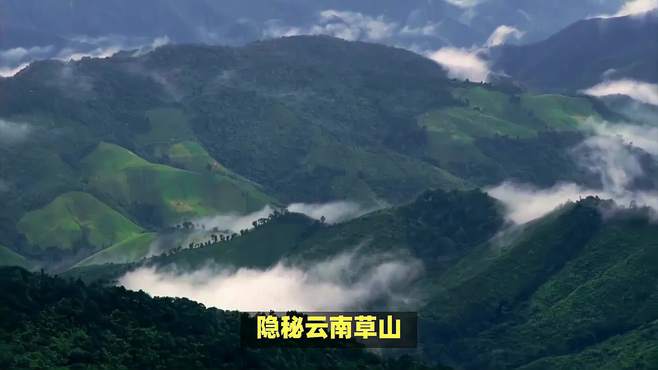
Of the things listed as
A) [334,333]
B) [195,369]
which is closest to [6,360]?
[195,369]

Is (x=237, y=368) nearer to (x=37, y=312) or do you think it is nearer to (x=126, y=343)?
(x=126, y=343)

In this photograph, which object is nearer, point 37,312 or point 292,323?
point 292,323

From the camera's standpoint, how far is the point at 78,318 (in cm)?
19825

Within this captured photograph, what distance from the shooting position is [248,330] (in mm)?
196375

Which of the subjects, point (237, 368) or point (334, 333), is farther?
point (237, 368)

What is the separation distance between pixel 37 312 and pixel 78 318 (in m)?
6.74

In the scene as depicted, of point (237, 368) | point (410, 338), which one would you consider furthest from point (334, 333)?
point (237, 368)

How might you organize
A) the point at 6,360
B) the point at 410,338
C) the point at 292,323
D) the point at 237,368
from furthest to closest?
the point at 237,368
the point at 410,338
the point at 6,360
the point at 292,323

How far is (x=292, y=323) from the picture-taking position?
162m

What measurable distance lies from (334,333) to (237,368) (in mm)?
39346

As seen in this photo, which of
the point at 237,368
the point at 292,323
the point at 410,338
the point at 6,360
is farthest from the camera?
the point at 237,368

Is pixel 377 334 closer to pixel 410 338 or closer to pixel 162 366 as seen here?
pixel 410 338

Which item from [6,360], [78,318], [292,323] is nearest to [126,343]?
[78,318]

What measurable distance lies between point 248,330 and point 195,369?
1118 cm
